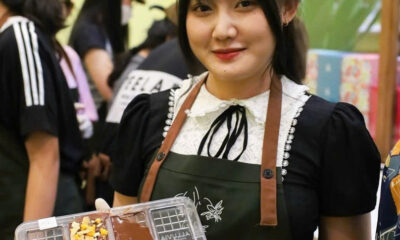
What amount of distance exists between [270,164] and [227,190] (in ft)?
0.30

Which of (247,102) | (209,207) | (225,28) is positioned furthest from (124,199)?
(225,28)

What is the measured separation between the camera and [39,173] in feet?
5.26

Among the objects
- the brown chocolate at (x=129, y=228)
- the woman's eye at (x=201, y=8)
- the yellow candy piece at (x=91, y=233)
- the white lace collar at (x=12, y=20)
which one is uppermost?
the woman's eye at (x=201, y=8)

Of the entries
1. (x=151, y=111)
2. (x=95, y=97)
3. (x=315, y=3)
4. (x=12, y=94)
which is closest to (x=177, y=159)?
(x=151, y=111)

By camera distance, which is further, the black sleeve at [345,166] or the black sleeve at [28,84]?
the black sleeve at [28,84]

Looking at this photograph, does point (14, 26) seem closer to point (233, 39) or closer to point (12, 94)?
point (12, 94)

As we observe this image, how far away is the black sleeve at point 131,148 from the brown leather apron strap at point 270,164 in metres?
0.27

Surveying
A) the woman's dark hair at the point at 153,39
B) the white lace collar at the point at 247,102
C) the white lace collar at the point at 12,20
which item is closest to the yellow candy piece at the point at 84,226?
the white lace collar at the point at 247,102

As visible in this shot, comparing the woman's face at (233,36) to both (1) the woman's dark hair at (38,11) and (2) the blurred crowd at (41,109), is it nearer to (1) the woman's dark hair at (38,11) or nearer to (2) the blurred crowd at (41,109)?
(2) the blurred crowd at (41,109)

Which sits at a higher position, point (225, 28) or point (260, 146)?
point (225, 28)

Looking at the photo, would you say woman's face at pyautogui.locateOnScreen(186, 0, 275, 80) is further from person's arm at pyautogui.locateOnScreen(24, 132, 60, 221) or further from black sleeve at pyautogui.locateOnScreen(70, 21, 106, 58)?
black sleeve at pyautogui.locateOnScreen(70, 21, 106, 58)

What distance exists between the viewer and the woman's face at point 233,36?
3.46 ft

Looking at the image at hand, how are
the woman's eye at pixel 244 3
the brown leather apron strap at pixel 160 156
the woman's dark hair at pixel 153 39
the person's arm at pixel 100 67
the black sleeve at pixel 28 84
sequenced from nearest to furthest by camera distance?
the woman's eye at pixel 244 3 < the brown leather apron strap at pixel 160 156 < the black sleeve at pixel 28 84 < the woman's dark hair at pixel 153 39 < the person's arm at pixel 100 67

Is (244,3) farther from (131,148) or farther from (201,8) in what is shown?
(131,148)
